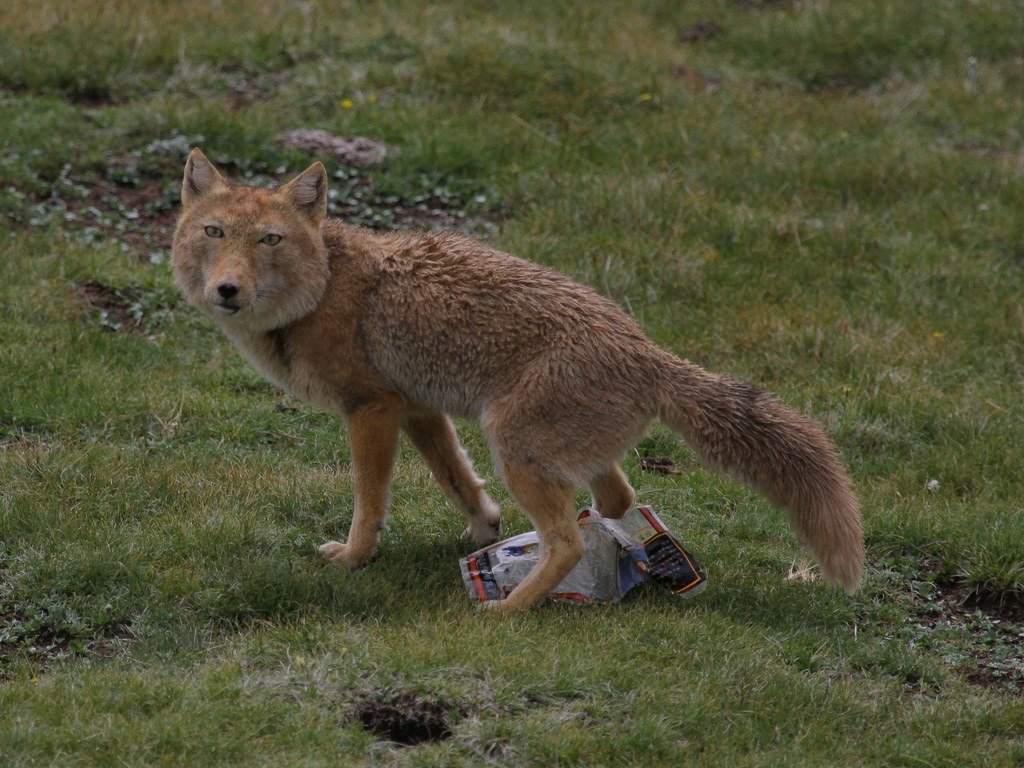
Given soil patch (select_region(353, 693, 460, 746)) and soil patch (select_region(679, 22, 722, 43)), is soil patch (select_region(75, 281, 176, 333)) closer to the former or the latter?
soil patch (select_region(353, 693, 460, 746))

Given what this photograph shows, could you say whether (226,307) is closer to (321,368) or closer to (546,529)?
(321,368)

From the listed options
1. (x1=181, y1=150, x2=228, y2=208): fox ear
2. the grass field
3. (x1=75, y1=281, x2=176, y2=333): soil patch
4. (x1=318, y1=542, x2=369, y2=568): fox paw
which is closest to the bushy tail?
the grass field

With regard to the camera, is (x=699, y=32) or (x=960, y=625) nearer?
(x=960, y=625)

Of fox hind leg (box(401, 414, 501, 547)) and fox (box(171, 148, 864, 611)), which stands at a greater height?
fox (box(171, 148, 864, 611))

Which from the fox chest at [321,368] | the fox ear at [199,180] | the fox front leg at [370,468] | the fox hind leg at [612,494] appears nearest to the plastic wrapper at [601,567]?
the fox hind leg at [612,494]

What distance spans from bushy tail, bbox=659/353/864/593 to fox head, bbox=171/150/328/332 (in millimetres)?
2018

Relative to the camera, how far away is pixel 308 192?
7.14 m

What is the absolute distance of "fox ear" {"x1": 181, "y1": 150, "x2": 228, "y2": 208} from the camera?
7.16 m

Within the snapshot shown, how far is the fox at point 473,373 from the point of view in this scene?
6.38 metres

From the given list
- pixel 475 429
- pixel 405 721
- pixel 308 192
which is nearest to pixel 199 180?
pixel 308 192

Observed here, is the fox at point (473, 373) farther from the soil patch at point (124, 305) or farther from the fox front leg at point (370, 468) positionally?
the soil patch at point (124, 305)

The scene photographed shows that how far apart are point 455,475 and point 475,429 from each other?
1669 mm

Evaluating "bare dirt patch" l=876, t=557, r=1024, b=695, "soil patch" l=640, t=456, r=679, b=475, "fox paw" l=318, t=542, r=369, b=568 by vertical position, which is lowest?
"soil patch" l=640, t=456, r=679, b=475

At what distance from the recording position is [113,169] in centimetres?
1130
